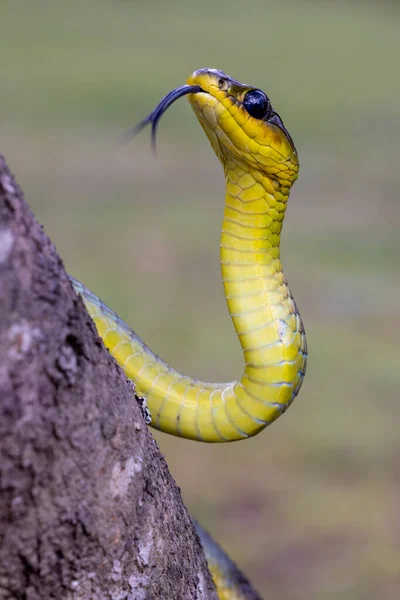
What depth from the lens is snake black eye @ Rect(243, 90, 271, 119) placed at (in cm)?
208

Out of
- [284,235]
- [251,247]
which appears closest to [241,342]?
[251,247]

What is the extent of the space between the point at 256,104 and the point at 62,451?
1.23 meters

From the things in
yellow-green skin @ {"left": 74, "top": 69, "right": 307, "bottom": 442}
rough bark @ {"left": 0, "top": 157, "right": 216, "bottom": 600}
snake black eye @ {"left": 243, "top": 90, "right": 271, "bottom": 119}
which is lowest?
rough bark @ {"left": 0, "top": 157, "right": 216, "bottom": 600}

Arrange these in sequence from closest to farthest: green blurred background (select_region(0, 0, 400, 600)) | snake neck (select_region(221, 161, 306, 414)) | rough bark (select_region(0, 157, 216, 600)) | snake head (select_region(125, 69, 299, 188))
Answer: rough bark (select_region(0, 157, 216, 600))
snake neck (select_region(221, 161, 306, 414))
snake head (select_region(125, 69, 299, 188))
green blurred background (select_region(0, 0, 400, 600))

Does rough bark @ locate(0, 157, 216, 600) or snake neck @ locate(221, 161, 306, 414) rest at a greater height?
snake neck @ locate(221, 161, 306, 414)

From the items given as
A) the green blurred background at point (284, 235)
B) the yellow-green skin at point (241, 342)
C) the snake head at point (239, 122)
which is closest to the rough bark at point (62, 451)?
the yellow-green skin at point (241, 342)

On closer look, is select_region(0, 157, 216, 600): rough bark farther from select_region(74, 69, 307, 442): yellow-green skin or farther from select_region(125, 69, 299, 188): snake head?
select_region(125, 69, 299, 188): snake head

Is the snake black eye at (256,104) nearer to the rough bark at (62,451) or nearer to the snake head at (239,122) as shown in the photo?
the snake head at (239,122)

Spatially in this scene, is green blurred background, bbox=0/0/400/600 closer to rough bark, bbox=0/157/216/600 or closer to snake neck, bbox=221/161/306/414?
snake neck, bbox=221/161/306/414

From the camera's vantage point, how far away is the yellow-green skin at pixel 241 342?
193cm

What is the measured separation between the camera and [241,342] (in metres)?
1.97

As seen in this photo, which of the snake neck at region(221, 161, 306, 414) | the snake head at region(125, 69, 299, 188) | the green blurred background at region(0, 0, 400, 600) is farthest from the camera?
the green blurred background at region(0, 0, 400, 600)

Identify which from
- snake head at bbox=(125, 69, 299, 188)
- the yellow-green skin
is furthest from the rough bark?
snake head at bbox=(125, 69, 299, 188)

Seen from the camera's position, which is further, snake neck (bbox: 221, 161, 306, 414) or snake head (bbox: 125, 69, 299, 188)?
snake head (bbox: 125, 69, 299, 188)
